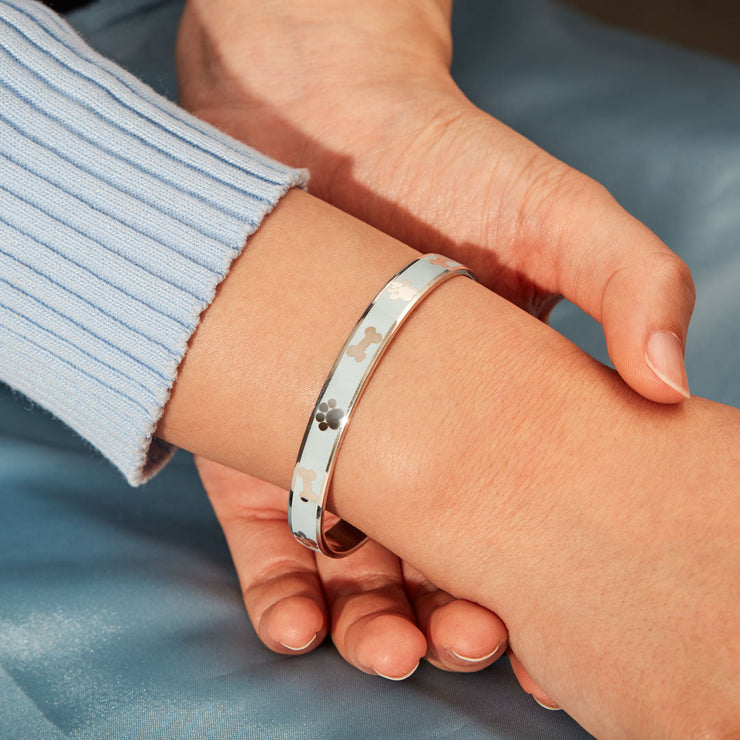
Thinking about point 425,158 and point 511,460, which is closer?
point 511,460

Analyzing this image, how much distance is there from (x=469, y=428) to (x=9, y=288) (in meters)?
0.43

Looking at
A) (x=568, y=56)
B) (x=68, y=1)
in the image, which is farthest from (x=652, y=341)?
(x=68, y=1)

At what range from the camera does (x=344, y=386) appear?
59cm

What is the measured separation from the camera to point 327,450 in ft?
1.95

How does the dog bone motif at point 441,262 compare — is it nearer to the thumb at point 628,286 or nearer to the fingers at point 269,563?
the thumb at point 628,286

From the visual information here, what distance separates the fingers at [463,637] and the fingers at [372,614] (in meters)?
0.02

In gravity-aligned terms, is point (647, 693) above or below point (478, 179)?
below

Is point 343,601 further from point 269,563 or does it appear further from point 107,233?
point 107,233

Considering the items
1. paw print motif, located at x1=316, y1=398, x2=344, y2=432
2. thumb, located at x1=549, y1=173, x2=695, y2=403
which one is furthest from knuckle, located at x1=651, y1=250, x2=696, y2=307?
paw print motif, located at x1=316, y1=398, x2=344, y2=432

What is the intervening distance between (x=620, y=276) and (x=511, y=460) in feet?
0.70

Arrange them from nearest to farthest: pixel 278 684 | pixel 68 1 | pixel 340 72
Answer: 1. pixel 278 684
2. pixel 340 72
3. pixel 68 1

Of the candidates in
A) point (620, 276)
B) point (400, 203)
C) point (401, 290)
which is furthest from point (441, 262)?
point (400, 203)

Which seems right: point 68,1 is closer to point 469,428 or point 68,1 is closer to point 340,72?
point 340,72

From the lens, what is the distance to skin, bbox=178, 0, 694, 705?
64 cm
